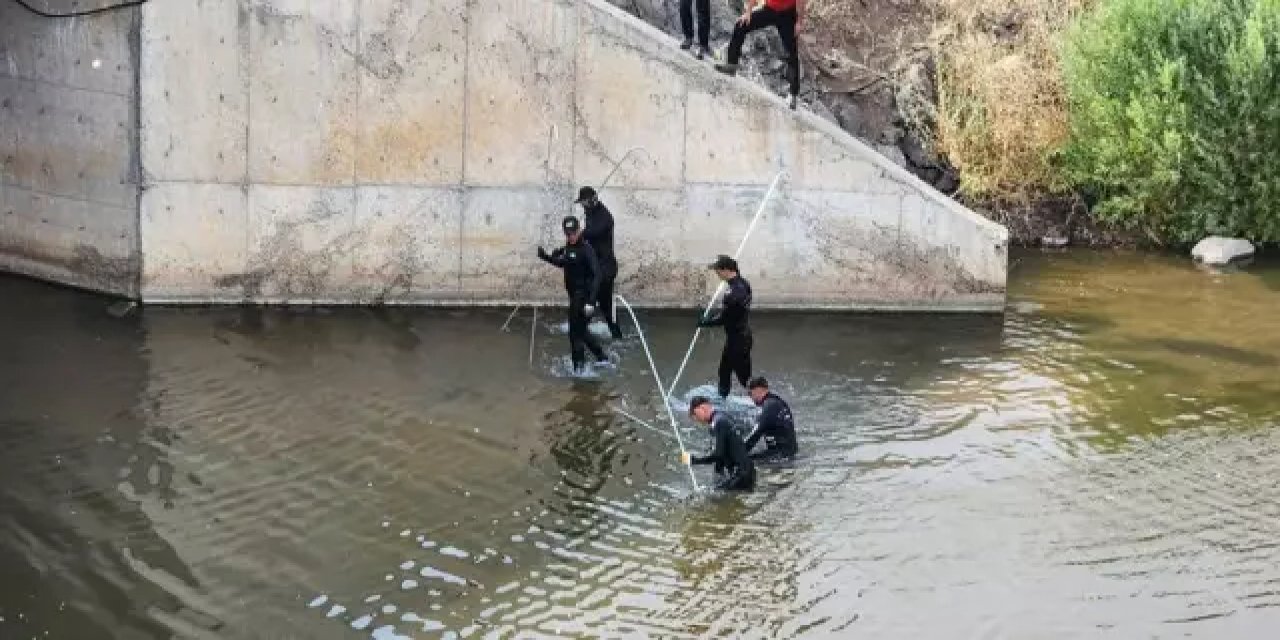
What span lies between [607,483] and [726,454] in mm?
1221

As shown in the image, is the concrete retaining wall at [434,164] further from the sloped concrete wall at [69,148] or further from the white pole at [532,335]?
the white pole at [532,335]

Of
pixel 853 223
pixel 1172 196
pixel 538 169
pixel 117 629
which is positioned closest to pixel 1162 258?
pixel 1172 196

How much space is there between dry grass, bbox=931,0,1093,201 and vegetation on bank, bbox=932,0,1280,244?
0.02m

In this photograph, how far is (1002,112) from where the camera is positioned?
25.7 metres

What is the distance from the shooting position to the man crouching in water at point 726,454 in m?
14.4

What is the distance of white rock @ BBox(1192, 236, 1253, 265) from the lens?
24.8 meters

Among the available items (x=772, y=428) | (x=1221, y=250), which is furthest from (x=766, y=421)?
(x=1221, y=250)

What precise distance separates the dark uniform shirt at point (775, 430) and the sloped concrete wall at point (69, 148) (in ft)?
29.9

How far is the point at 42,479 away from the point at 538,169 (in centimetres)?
821

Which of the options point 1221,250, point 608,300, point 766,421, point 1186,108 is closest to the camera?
point 766,421

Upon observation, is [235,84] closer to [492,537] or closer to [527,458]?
[527,458]

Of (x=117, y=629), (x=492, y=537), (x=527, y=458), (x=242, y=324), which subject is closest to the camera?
(x=117, y=629)

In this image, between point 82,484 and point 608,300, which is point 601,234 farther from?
point 82,484

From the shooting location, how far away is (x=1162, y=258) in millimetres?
25266
